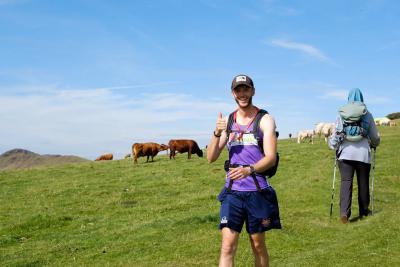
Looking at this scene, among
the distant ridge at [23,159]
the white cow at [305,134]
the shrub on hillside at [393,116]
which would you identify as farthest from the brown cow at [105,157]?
the shrub on hillside at [393,116]

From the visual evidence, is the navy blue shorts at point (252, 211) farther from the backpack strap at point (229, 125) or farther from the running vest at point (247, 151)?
the backpack strap at point (229, 125)

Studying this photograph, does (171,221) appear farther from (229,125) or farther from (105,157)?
(105,157)

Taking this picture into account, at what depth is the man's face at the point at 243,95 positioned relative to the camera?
22.8ft

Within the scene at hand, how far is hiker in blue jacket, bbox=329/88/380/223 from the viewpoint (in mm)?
12750

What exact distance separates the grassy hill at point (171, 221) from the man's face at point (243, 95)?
4.15 meters

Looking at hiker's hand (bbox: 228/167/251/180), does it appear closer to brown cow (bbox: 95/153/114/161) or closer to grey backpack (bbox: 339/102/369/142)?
grey backpack (bbox: 339/102/369/142)

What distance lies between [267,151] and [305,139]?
43206 mm

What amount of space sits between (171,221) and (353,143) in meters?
5.80

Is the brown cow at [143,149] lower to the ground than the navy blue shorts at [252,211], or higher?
higher

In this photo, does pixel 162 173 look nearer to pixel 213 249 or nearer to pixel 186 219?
pixel 186 219

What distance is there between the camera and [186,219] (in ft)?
48.3

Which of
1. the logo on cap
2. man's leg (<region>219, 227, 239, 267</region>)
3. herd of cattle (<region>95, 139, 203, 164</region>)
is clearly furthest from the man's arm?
herd of cattle (<region>95, 139, 203, 164</region>)

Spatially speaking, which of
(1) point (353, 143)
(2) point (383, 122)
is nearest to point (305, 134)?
(2) point (383, 122)

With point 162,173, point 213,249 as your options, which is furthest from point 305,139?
point 213,249
